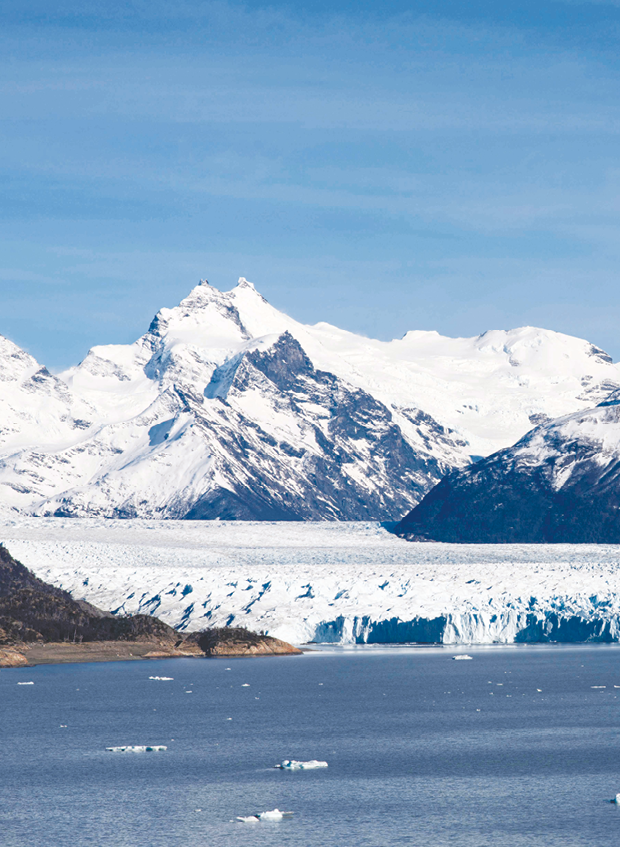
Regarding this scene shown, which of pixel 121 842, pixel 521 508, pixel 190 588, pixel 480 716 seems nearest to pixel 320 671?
pixel 190 588

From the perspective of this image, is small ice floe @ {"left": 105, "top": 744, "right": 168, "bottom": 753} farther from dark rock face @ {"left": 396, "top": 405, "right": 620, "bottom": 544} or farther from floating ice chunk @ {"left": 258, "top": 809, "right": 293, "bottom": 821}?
dark rock face @ {"left": 396, "top": 405, "right": 620, "bottom": 544}

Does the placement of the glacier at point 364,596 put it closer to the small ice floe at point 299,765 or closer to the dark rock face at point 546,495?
the small ice floe at point 299,765

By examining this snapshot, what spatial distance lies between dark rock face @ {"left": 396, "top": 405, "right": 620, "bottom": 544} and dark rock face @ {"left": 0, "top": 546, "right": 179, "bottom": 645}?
281ft

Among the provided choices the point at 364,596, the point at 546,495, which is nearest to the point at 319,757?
the point at 364,596

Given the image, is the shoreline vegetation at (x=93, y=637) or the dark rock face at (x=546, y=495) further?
the dark rock face at (x=546, y=495)

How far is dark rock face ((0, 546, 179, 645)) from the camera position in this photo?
94.4m

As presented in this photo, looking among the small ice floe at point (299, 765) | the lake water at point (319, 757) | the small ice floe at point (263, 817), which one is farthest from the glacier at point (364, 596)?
the small ice floe at point (263, 817)

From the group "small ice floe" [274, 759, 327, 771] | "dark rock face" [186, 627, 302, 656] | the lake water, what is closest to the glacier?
"dark rock face" [186, 627, 302, 656]

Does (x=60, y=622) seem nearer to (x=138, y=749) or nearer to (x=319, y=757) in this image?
(x=138, y=749)

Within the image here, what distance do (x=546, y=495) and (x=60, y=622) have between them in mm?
104381

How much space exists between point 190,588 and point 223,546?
3119 centimetres

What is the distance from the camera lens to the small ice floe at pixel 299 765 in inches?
1635

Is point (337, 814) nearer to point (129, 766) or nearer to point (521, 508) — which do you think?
point (129, 766)

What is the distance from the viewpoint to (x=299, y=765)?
41.7m
